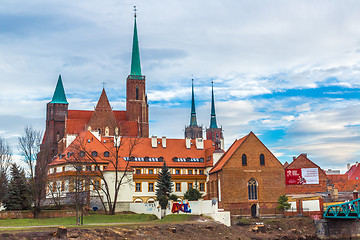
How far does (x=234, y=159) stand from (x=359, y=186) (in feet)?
133

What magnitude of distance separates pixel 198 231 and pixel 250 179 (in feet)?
58.2

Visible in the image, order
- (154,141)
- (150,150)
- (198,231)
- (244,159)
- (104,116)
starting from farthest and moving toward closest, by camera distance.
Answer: (104,116) → (154,141) → (150,150) → (244,159) → (198,231)

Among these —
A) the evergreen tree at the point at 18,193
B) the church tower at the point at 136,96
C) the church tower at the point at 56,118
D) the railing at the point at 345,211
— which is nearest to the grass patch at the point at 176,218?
the evergreen tree at the point at 18,193

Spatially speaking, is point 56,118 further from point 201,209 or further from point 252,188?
point 201,209

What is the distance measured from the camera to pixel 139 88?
112m

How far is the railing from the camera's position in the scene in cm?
4964

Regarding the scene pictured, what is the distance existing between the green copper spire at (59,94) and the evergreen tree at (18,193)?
4802cm

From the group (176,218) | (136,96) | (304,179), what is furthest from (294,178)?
(136,96)

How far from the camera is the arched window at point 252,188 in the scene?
194ft

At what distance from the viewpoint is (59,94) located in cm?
10000

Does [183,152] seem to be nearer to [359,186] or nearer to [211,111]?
[359,186]

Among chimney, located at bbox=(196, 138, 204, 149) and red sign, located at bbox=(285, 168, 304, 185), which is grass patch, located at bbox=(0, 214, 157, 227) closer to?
chimney, located at bbox=(196, 138, 204, 149)

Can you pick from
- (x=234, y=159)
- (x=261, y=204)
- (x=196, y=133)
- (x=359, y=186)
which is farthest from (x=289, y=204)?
(x=196, y=133)

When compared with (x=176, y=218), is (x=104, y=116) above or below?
above
